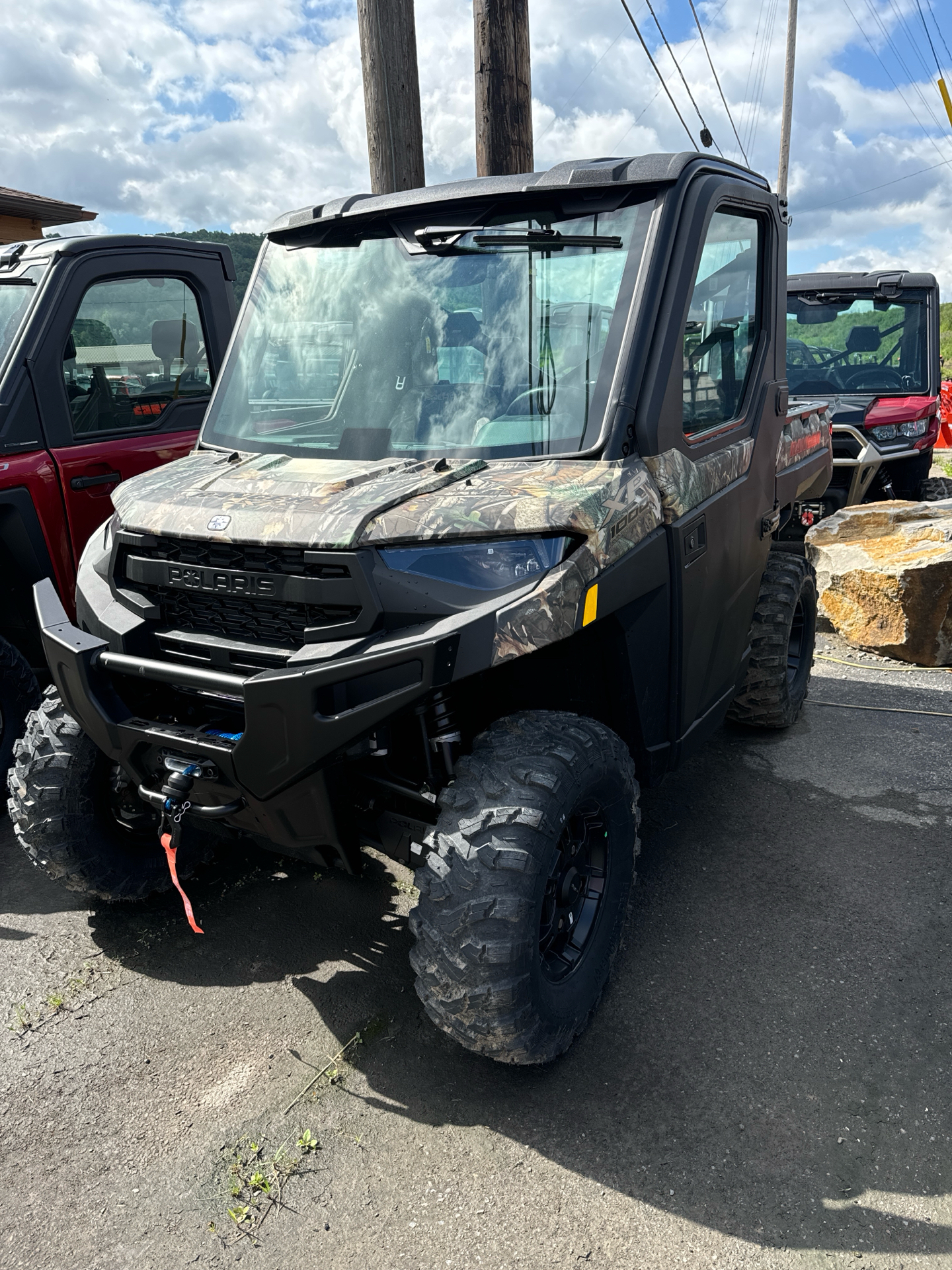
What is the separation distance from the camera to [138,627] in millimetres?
2758

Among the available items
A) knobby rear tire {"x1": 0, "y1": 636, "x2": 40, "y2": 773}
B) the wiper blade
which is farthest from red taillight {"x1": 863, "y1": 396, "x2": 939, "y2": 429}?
knobby rear tire {"x1": 0, "y1": 636, "x2": 40, "y2": 773}

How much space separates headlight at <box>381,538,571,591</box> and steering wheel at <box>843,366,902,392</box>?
313 inches

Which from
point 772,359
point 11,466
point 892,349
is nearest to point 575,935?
point 772,359

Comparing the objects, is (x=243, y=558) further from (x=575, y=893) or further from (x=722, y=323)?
(x=722, y=323)

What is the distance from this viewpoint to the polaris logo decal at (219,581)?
2.60 metres

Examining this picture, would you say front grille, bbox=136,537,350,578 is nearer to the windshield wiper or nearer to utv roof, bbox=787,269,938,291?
the windshield wiper

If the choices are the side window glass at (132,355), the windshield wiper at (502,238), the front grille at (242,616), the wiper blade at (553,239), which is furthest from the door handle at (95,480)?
the wiper blade at (553,239)

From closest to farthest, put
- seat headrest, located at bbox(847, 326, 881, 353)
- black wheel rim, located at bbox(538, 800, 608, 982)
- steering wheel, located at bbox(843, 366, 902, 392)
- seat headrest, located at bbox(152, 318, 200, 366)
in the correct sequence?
black wheel rim, located at bbox(538, 800, 608, 982)
seat headrest, located at bbox(152, 318, 200, 366)
steering wheel, located at bbox(843, 366, 902, 392)
seat headrest, located at bbox(847, 326, 881, 353)

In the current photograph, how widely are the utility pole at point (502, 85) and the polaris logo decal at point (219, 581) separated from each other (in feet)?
13.5

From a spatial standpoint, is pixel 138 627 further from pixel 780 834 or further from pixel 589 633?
pixel 780 834

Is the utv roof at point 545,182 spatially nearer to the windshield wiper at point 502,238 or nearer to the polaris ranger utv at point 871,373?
the windshield wiper at point 502,238

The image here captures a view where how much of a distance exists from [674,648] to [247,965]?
69.5 inches

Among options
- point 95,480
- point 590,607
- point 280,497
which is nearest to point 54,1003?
point 280,497

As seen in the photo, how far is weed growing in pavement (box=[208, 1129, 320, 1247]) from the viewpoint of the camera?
2.35m
